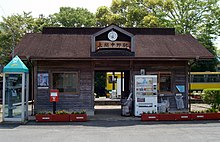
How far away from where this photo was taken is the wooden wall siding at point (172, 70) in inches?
690

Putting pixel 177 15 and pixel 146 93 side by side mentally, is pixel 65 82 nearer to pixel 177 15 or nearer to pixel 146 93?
pixel 146 93

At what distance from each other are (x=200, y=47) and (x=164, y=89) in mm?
3538

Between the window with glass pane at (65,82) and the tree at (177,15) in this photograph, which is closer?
the window with glass pane at (65,82)

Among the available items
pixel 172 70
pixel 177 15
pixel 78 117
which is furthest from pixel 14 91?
pixel 177 15

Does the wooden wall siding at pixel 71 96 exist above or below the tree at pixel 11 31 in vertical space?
below

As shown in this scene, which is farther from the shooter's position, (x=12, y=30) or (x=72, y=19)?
(x=72, y=19)

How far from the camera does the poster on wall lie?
16.9 meters

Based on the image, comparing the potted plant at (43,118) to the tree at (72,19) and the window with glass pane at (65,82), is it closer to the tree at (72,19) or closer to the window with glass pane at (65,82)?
the window with glass pane at (65,82)

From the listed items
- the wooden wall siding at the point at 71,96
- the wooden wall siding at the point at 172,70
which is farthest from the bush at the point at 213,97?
the wooden wall siding at the point at 71,96

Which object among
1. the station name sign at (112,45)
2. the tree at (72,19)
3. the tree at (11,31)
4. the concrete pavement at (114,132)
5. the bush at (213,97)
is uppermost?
the tree at (72,19)

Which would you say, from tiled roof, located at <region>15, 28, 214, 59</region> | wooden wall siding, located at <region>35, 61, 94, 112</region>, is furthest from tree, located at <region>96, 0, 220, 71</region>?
wooden wall siding, located at <region>35, 61, 94, 112</region>

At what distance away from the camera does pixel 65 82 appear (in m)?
17.2

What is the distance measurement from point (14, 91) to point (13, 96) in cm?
23

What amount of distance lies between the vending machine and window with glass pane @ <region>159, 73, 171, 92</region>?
1535 mm
